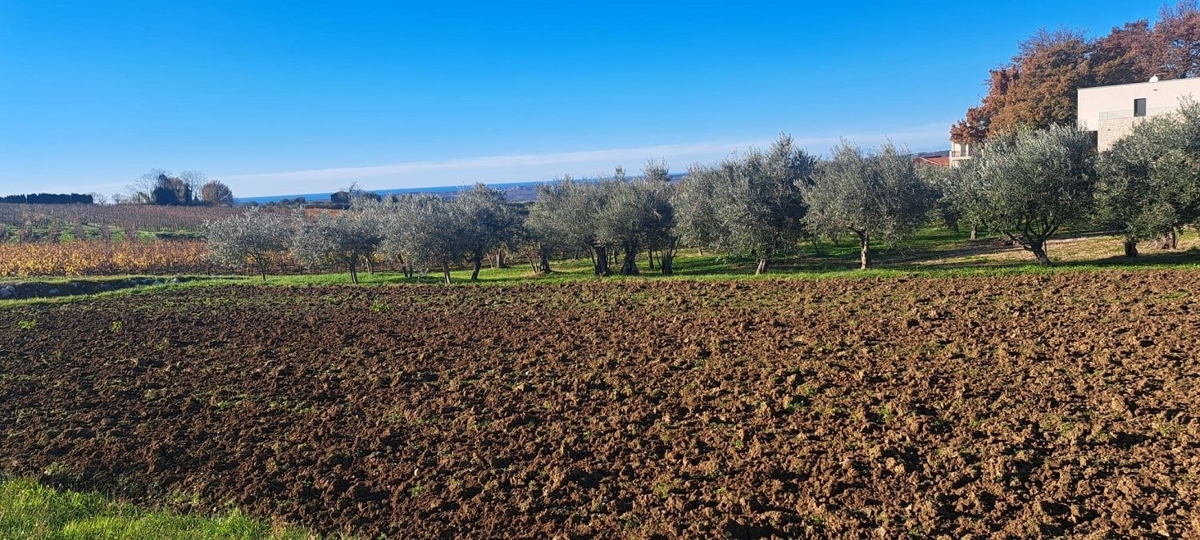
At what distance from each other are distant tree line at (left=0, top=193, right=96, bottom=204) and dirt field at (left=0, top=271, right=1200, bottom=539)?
291 ft

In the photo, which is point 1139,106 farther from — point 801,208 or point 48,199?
point 48,199

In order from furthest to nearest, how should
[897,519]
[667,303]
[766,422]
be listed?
[667,303], [766,422], [897,519]

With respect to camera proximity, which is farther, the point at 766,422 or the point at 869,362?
the point at 869,362

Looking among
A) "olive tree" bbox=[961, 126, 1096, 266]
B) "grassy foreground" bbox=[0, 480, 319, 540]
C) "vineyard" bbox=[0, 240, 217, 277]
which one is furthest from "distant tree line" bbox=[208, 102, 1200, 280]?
"grassy foreground" bbox=[0, 480, 319, 540]

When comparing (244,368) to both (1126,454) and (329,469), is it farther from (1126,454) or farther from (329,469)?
(1126,454)

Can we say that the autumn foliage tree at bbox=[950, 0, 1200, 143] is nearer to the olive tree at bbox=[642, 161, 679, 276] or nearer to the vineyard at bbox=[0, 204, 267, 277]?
the olive tree at bbox=[642, 161, 679, 276]

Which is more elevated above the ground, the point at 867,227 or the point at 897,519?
the point at 867,227

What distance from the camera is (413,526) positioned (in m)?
7.01

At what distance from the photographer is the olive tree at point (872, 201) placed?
83.9 ft

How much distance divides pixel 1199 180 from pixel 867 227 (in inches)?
422

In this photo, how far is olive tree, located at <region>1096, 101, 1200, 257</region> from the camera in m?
21.3

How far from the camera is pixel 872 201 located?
84.2 feet

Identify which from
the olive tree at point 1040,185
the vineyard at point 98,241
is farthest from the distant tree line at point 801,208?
the vineyard at point 98,241

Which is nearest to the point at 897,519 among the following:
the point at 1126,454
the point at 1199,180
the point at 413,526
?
the point at 1126,454
